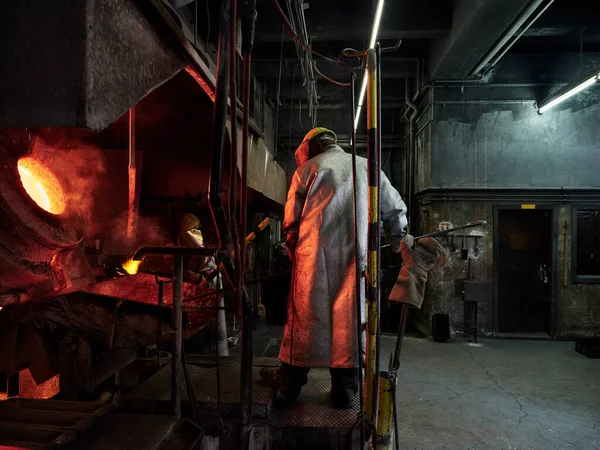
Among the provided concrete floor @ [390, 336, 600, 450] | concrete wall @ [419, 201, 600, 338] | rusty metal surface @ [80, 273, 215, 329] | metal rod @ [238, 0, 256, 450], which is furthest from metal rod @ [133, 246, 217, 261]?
concrete wall @ [419, 201, 600, 338]

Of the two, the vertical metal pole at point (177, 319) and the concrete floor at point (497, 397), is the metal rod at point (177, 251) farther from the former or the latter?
the concrete floor at point (497, 397)

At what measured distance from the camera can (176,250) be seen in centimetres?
207

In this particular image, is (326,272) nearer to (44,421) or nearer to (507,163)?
(44,421)

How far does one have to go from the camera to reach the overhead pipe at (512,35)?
597 centimetres

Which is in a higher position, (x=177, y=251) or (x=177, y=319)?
(x=177, y=251)

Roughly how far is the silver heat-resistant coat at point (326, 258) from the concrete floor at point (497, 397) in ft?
7.68

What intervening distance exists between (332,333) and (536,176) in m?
8.60

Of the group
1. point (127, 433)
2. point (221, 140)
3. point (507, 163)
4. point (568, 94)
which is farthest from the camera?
point (507, 163)

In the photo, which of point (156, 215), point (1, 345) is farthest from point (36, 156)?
point (156, 215)

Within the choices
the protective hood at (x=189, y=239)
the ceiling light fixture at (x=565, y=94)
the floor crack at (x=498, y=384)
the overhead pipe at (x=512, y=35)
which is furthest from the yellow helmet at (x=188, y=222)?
the ceiling light fixture at (x=565, y=94)

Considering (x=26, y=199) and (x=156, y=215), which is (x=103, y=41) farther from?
(x=156, y=215)

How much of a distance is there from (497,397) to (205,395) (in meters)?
4.75

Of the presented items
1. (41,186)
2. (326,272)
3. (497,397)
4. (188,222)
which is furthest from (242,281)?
(497,397)

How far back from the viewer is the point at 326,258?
2748 mm
